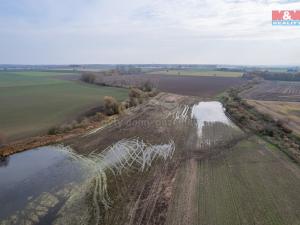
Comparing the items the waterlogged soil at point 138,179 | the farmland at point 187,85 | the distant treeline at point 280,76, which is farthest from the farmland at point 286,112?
the distant treeline at point 280,76

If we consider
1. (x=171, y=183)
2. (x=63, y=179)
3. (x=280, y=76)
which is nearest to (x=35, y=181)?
(x=63, y=179)

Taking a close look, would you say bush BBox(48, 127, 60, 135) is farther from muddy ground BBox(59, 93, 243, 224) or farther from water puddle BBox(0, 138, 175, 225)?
water puddle BBox(0, 138, 175, 225)

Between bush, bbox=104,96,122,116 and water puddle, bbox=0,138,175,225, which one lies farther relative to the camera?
bush, bbox=104,96,122,116

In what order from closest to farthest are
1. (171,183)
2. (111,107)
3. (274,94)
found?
(171,183)
(111,107)
(274,94)

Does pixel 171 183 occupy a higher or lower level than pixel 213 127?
lower

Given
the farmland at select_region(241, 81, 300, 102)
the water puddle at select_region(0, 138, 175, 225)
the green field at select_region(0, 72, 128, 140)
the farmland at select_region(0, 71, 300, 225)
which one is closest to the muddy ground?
the farmland at select_region(0, 71, 300, 225)

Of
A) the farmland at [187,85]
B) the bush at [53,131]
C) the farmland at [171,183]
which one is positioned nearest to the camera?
the farmland at [171,183]

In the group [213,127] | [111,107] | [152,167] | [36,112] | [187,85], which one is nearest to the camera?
[152,167]

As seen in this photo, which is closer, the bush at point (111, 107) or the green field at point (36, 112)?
the green field at point (36, 112)

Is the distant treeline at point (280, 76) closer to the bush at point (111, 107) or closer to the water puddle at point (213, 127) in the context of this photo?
the water puddle at point (213, 127)

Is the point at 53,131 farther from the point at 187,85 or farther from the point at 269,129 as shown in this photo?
the point at 187,85

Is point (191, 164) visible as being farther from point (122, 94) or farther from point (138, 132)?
point (122, 94)

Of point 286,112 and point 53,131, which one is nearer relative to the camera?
point 53,131
